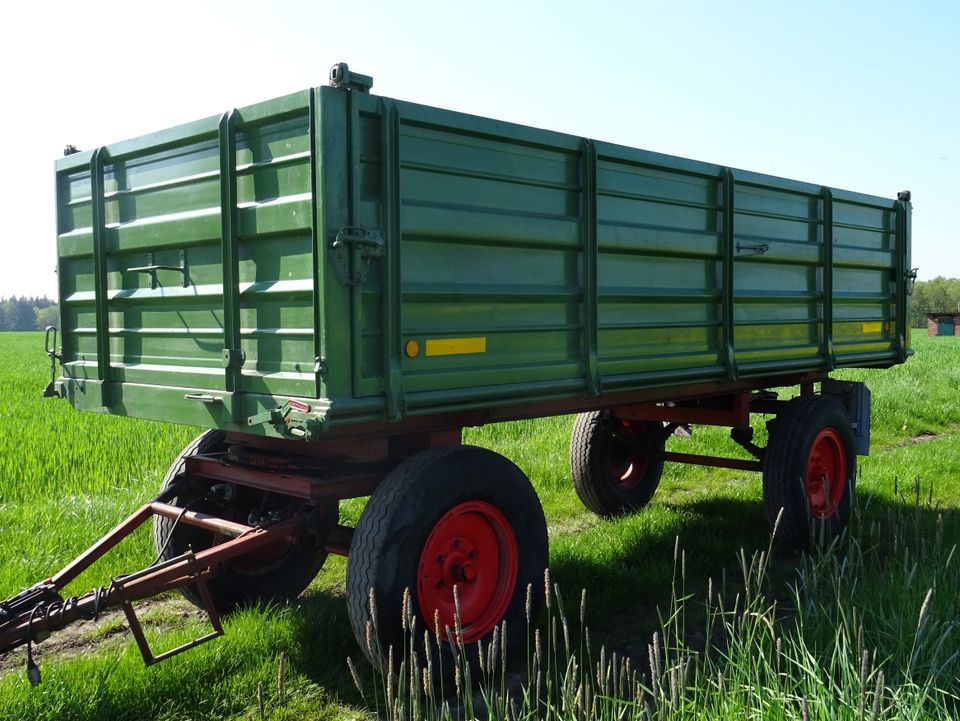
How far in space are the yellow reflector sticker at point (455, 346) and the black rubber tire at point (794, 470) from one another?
2.88m

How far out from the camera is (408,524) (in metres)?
3.49

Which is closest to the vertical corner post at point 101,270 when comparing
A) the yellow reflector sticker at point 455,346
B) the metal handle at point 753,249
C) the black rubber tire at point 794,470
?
the yellow reflector sticker at point 455,346

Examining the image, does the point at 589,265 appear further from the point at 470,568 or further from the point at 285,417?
the point at 285,417

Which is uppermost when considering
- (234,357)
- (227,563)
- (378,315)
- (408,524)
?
(378,315)

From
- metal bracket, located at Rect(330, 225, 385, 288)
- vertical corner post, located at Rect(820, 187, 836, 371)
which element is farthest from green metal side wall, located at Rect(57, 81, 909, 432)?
vertical corner post, located at Rect(820, 187, 836, 371)

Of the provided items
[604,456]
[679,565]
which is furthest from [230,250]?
[604,456]

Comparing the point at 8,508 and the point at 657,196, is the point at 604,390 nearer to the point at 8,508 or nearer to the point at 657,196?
the point at 657,196

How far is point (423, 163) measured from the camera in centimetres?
356

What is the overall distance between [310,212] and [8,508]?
14.0 feet

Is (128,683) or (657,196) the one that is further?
(657,196)

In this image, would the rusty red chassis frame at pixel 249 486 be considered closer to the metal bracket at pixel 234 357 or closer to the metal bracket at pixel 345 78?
the metal bracket at pixel 234 357

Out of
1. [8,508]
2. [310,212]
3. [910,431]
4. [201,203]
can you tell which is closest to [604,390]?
[310,212]

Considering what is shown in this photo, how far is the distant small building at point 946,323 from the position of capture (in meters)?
51.9

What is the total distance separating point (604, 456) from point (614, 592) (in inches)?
77.4
